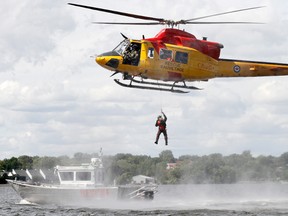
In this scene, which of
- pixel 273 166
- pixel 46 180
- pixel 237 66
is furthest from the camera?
pixel 273 166

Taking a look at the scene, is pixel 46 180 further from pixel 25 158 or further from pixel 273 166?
pixel 25 158

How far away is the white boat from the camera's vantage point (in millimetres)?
48469

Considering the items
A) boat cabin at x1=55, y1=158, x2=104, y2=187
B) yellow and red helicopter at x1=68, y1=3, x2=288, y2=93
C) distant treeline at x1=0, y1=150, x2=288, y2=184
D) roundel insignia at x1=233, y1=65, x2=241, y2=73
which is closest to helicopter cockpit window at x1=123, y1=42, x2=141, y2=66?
yellow and red helicopter at x1=68, y1=3, x2=288, y2=93

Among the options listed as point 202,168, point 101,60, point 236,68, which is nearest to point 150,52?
point 101,60

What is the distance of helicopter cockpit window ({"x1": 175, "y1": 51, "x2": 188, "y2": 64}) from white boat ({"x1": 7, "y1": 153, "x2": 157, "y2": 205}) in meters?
14.7

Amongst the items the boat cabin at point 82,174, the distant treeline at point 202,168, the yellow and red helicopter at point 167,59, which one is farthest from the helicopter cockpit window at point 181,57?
the distant treeline at point 202,168

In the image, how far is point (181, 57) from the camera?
37250mm

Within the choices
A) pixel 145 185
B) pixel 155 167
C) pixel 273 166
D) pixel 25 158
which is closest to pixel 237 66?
pixel 145 185

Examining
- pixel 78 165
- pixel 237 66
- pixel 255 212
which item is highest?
pixel 237 66

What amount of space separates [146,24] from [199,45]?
3.40 meters

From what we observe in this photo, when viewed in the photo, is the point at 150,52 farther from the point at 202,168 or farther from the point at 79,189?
the point at 202,168

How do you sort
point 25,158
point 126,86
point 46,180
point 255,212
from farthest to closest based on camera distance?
point 25,158
point 46,180
point 255,212
point 126,86

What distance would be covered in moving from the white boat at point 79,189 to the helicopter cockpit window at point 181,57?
1474 cm

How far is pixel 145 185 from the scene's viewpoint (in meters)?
51.3
